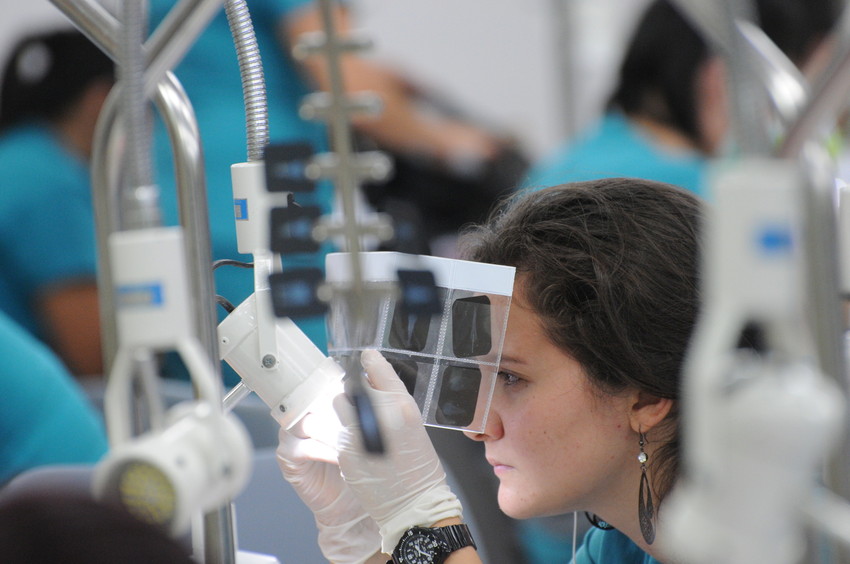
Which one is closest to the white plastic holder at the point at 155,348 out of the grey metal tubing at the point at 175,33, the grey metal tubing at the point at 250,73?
the grey metal tubing at the point at 175,33

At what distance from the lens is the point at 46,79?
2.47m

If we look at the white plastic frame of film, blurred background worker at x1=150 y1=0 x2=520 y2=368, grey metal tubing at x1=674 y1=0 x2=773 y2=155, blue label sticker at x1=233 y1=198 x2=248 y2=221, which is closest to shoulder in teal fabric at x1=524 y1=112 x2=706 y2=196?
blurred background worker at x1=150 y1=0 x2=520 y2=368

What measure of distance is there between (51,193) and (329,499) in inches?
57.6

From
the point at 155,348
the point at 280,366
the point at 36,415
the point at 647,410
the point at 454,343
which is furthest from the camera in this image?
the point at 36,415

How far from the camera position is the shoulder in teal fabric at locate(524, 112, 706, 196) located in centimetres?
216

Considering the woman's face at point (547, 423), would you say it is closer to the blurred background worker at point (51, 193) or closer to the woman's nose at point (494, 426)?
the woman's nose at point (494, 426)

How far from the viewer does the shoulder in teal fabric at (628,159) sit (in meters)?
2.16

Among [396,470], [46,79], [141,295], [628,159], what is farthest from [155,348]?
[46,79]

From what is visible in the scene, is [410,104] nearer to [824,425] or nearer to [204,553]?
[204,553]

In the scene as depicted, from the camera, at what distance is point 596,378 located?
1278mm

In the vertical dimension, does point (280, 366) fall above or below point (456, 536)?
above

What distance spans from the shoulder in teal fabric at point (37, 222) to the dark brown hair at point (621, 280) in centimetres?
144

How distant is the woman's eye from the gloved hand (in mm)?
238

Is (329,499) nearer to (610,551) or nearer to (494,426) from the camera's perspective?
(494,426)
